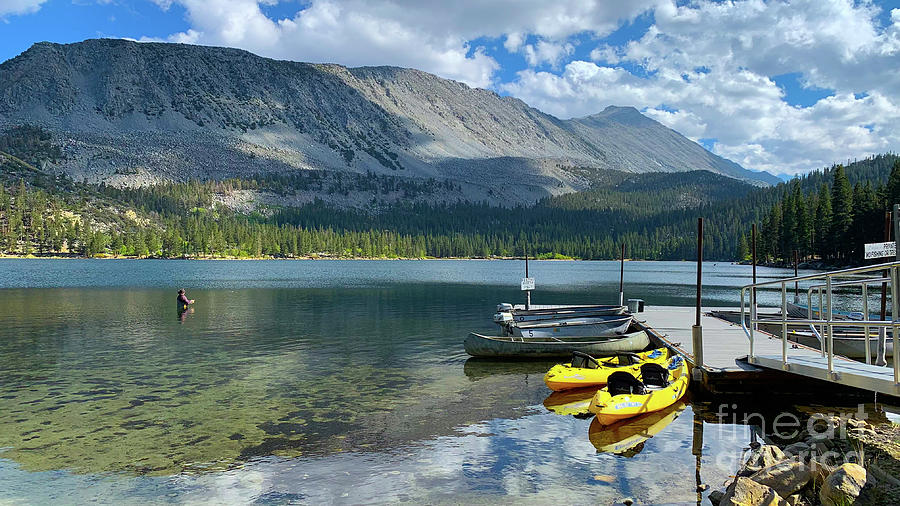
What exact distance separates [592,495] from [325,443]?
6.91m

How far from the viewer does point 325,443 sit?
15.7 m

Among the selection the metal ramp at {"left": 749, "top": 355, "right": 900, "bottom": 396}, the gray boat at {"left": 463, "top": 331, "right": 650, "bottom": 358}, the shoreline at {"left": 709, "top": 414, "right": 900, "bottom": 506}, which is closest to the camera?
the shoreline at {"left": 709, "top": 414, "right": 900, "bottom": 506}

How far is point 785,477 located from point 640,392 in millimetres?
7199

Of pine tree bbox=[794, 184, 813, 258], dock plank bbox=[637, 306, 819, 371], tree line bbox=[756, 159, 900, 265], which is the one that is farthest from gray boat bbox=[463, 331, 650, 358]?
pine tree bbox=[794, 184, 813, 258]

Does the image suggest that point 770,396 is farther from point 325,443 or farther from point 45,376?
point 45,376

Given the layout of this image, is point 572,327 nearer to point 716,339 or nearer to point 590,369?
point 716,339

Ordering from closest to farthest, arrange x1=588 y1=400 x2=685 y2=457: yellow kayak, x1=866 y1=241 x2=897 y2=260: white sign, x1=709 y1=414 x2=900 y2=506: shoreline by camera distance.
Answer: x1=709 y1=414 x2=900 y2=506: shoreline < x1=866 y1=241 x2=897 y2=260: white sign < x1=588 y1=400 x2=685 y2=457: yellow kayak

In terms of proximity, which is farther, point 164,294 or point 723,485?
point 164,294

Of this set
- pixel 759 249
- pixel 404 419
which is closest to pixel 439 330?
pixel 404 419

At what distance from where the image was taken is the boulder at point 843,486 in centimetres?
969

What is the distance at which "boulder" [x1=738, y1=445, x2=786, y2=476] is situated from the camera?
11.7 m

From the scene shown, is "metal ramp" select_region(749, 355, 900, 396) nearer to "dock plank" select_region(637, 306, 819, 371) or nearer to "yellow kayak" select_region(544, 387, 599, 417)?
"dock plank" select_region(637, 306, 819, 371)

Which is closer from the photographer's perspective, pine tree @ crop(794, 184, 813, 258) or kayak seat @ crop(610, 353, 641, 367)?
kayak seat @ crop(610, 353, 641, 367)

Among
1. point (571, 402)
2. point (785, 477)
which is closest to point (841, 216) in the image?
point (571, 402)
